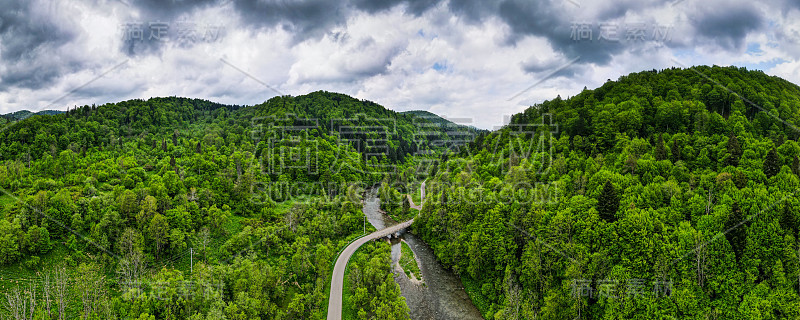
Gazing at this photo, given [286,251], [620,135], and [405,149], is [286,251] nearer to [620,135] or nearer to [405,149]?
[620,135]

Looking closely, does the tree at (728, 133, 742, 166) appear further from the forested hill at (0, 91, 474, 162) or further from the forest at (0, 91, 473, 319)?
the forested hill at (0, 91, 474, 162)

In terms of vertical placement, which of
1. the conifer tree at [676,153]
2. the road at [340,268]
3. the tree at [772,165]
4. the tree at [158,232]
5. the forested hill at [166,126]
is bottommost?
the road at [340,268]

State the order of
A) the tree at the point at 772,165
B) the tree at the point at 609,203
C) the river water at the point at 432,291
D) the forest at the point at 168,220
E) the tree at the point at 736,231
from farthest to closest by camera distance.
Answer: the river water at the point at 432,291, the tree at the point at 609,203, the tree at the point at 772,165, the forest at the point at 168,220, the tree at the point at 736,231

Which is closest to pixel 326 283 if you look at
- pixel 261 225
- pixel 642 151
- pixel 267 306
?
pixel 267 306

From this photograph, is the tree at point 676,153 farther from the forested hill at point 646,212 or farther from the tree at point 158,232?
the tree at point 158,232

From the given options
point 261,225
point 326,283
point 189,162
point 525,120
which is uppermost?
point 525,120

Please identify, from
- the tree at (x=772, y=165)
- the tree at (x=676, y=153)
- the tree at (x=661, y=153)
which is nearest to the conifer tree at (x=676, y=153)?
the tree at (x=676, y=153)

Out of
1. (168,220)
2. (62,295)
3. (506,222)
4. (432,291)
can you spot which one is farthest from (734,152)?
(168,220)

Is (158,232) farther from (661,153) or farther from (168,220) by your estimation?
(661,153)

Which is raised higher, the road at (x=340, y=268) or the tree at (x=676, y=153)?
the tree at (x=676, y=153)
